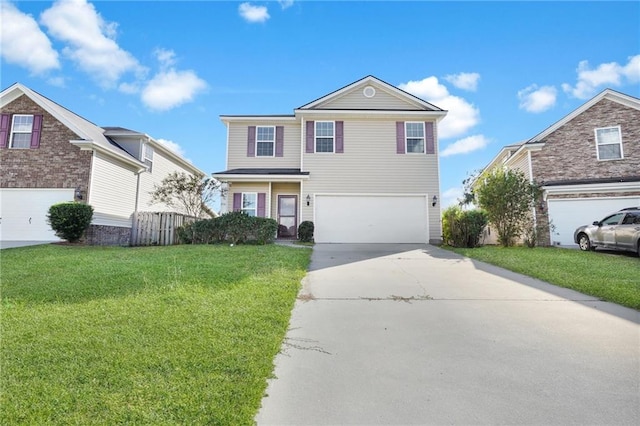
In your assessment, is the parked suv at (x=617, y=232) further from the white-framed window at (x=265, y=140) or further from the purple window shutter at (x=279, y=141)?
the white-framed window at (x=265, y=140)

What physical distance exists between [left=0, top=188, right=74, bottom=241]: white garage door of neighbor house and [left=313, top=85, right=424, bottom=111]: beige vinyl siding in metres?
12.1

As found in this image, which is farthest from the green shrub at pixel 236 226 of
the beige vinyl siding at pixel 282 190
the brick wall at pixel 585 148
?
the brick wall at pixel 585 148

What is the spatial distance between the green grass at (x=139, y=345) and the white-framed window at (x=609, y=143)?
15.6 m

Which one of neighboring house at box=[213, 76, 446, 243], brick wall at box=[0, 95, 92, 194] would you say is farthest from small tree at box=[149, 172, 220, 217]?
brick wall at box=[0, 95, 92, 194]

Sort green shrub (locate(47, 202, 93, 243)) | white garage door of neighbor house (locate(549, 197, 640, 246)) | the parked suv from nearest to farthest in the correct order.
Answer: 1. the parked suv
2. green shrub (locate(47, 202, 93, 243))
3. white garage door of neighbor house (locate(549, 197, 640, 246))

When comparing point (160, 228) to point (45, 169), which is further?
point (160, 228)

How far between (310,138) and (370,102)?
138 inches

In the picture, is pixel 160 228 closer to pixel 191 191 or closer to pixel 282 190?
pixel 191 191

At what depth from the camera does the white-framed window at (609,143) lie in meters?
13.8

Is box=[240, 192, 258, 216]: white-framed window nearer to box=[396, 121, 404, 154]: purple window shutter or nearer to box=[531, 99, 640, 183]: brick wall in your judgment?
box=[396, 121, 404, 154]: purple window shutter

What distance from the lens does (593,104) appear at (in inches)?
558

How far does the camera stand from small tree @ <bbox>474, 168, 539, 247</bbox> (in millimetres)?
12242

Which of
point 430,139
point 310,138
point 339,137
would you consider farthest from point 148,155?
point 430,139

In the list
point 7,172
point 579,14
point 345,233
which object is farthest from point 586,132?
point 7,172
